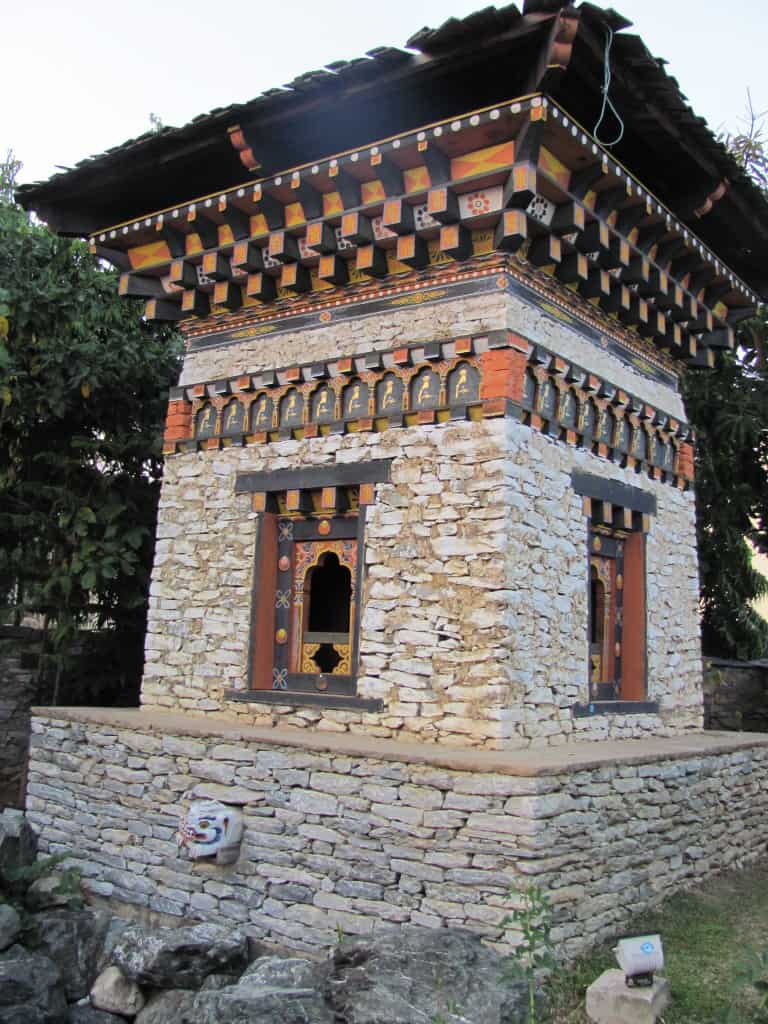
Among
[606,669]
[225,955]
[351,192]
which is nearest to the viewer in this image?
[225,955]

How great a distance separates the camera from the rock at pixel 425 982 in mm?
4691

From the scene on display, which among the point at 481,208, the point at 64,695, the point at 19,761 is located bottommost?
the point at 19,761

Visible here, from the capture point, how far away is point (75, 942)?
669cm

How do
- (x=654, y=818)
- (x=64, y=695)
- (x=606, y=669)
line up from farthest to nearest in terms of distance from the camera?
1. (x=64, y=695)
2. (x=606, y=669)
3. (x=654, y=818)

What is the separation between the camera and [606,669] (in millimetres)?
7949

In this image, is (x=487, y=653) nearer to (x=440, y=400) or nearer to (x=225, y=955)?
(x=440, y=400)

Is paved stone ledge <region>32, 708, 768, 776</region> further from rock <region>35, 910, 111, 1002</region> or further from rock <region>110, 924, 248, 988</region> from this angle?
rock <region>35, 910, 111, 1002</region>

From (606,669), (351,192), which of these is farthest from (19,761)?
(351,192)

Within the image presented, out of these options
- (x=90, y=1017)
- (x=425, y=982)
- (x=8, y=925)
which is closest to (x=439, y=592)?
(x=425, y=982)

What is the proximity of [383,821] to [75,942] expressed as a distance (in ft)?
8.70

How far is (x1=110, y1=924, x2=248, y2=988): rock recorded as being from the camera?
6004mm

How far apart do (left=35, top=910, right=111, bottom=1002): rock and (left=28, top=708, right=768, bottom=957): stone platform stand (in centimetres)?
32

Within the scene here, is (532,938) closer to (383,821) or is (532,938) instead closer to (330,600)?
(383,821)

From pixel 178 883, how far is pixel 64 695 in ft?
15.2
